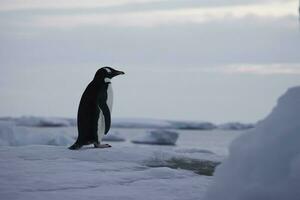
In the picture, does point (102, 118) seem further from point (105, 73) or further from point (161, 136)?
point (161, 136)

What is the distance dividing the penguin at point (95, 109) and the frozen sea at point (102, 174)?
0.72m

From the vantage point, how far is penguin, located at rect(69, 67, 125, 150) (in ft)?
30.3

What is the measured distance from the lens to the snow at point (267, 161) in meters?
4.28

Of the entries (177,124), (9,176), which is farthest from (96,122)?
(177,124)

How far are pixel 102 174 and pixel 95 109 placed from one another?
2969 mm

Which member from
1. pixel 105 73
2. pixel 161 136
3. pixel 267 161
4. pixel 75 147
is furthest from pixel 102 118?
pixel 161 136

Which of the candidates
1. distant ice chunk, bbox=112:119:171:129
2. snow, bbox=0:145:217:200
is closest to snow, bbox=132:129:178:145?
snow, bbox=0:145:217:200

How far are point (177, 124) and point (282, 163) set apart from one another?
9067 centimetres

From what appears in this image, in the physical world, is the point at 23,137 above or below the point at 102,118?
below

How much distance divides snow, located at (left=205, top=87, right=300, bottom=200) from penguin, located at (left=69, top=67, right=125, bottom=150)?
4.77 metres

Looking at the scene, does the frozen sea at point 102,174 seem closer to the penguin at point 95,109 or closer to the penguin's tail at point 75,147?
the penguin's tail at point 75,147

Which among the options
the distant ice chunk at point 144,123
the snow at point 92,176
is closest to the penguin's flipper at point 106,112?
the snow at point 92,176

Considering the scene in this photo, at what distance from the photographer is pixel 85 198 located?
17.0ft

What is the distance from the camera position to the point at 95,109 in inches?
367
